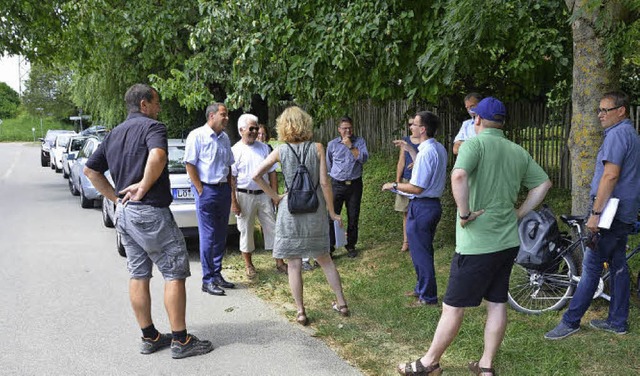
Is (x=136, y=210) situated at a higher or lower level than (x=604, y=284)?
higher

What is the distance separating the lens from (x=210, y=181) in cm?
709

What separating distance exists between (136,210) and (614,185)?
11.8 ft

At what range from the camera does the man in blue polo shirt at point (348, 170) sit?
874cm

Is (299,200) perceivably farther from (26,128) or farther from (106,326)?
(26,128)

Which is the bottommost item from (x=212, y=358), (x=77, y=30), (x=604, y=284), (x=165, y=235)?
(x=212, y=358)

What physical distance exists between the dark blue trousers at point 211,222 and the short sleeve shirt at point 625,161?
12.4 ft

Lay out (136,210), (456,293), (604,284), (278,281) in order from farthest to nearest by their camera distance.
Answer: (278,281) → (604,284) → (136,210) → (456,293)

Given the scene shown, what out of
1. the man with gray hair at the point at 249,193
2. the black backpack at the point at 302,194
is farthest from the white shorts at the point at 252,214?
the black backpack at the point at 302,194

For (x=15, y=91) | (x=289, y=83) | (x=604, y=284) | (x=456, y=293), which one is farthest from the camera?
(x=15, y=91)

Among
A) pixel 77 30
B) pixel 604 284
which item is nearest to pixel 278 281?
pixel 604 284

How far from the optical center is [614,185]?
16.6 feet

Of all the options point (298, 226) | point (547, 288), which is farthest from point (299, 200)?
point (547, 288)

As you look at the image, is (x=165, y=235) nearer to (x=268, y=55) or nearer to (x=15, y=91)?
(x=268, y=55)

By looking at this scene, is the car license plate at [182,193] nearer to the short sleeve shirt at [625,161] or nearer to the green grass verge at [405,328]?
the green grass verge at [405,328]
